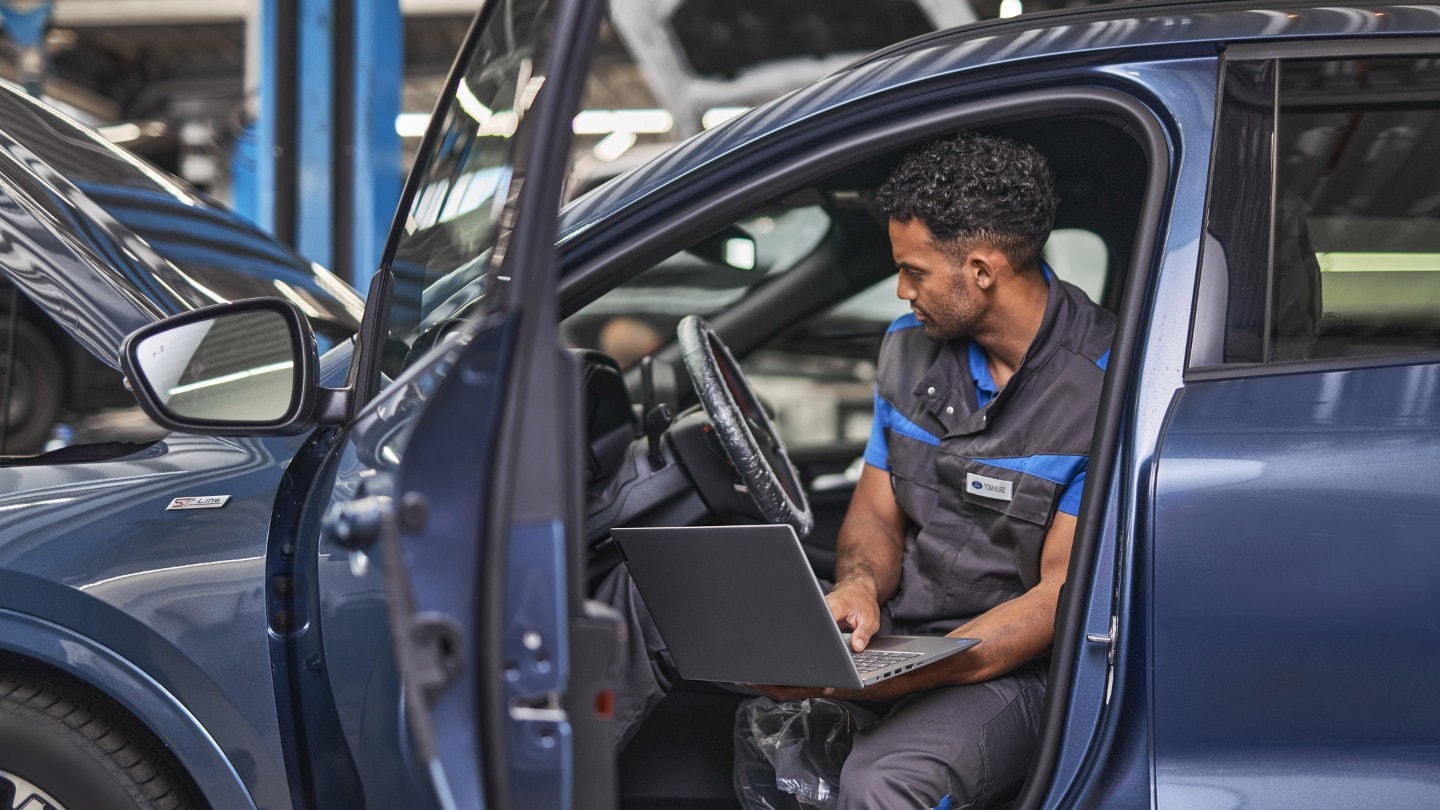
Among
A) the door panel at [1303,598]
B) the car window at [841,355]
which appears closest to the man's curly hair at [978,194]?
the car window at [841,355]

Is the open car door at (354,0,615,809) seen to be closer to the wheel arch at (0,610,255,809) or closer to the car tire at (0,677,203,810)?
the wheel arch at (0,610,255,809)

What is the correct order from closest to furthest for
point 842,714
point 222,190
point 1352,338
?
point 1352,338
point 842,714
point 222,190

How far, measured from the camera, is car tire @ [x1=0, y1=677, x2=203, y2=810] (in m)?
1.47

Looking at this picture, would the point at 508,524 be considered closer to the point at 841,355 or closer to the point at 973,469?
the point at 973,469

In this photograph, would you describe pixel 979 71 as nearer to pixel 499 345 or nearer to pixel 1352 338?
pixel 1352 338

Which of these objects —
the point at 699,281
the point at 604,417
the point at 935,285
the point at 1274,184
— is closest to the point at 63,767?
the point at 604,417

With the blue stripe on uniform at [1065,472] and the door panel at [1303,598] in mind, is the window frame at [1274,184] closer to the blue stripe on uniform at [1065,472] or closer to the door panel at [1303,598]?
the door panel at [1303,598]

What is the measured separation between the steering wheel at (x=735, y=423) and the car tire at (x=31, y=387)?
917 millimetres

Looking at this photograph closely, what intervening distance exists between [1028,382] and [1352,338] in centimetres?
48

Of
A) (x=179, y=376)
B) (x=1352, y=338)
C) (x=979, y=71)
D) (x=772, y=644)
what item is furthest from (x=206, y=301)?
(x=1352, y=338)

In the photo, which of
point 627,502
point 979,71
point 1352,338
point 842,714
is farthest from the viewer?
point 627,502

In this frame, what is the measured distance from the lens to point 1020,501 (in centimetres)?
172

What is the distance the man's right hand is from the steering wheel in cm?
13

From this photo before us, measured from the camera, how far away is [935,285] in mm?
1825
